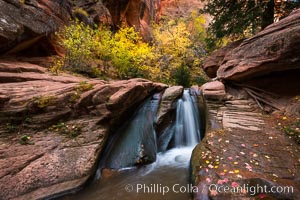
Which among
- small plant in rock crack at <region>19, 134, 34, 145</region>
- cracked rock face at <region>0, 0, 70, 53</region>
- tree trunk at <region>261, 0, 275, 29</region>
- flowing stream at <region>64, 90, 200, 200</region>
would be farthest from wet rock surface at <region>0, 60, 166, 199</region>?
tree trunk at <region>261, 0, 275, 29</region>

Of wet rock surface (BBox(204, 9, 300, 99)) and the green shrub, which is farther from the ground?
the green shrub

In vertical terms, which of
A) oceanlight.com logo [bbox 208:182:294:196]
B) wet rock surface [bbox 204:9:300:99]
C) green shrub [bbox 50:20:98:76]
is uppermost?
→ green shrub [bbox 50:20:98:76]

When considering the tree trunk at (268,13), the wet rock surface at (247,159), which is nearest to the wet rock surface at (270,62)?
the wet rock surface at (247,159)

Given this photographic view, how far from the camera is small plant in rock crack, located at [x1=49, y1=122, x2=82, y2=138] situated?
5284mm

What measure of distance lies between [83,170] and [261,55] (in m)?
7.04

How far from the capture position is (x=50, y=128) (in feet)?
17.4

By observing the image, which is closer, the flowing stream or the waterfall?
the flowing stream

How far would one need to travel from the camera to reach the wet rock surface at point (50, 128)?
4.06 metres

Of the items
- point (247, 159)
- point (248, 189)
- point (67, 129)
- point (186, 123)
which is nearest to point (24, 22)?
point (67, 129)

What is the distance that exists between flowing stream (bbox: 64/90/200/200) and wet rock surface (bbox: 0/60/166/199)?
0.56 m

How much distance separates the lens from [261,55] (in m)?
6.36

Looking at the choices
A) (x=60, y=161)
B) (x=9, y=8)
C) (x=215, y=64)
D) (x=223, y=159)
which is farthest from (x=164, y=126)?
(x=9, y=8)

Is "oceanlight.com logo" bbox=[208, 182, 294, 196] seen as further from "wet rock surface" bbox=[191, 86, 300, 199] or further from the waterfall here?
the waterfall

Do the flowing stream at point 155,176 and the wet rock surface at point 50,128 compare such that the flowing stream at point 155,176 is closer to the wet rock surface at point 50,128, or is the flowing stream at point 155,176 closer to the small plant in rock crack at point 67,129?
the wet rock surface at point 50,128
